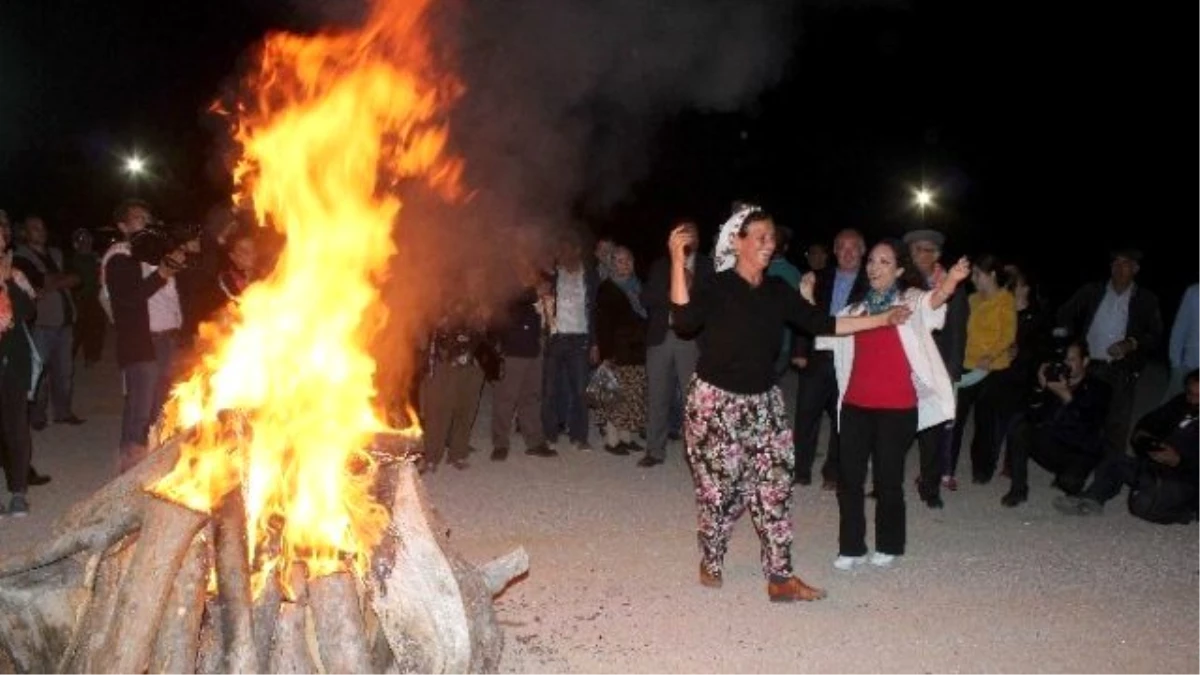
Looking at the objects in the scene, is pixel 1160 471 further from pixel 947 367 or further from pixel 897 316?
pixel 897 316

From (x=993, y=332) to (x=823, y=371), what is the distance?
1592mm

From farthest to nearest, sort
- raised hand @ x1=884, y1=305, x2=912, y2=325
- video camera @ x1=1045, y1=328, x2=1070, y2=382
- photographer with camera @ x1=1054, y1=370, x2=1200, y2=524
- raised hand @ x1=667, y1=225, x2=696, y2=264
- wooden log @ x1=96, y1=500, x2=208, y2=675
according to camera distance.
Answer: video camera @ x1=1045, y1=328, x2=1070, y2=382 < photographer with camera @ x1=1054, y1=370, x2=1200, y2=524 < raised hand @ x1=884, y1=305, x2=912, y2=325 < raised hand @ x1=667, y1=225, x2=696, y2=264 < wooden log @ x1=96, y1=500, x2=208, y2=675

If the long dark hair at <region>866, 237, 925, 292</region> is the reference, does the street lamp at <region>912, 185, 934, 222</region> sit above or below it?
above

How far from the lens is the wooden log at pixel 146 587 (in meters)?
4.12

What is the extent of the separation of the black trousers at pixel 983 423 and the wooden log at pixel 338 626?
6342 millimetres

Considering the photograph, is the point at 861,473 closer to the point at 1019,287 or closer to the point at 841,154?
the point at 1019,287

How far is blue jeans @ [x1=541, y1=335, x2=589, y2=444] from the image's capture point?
11.0 meters

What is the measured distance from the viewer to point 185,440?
4680mm

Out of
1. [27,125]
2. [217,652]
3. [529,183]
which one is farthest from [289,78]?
[27,125]

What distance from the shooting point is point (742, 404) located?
20.2 ft

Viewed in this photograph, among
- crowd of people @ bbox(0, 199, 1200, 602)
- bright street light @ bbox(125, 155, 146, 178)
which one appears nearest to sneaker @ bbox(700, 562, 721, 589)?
crowd of people @ bbox(0, 199, 1200, 602)

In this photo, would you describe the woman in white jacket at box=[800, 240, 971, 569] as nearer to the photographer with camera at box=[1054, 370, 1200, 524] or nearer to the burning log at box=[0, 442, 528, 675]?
the photographer with camera at box=[1054, 370, 1200, 524]

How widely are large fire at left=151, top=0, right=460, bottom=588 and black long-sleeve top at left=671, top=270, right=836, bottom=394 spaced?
178 centimetres

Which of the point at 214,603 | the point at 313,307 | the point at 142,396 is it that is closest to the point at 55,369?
the point at 142,396
